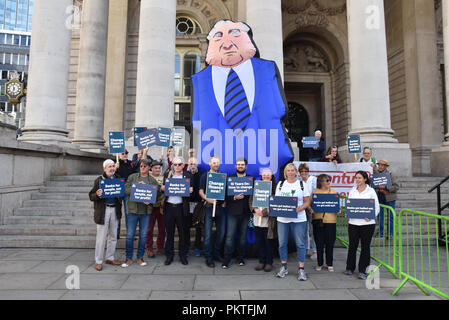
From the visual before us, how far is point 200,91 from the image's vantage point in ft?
21.4

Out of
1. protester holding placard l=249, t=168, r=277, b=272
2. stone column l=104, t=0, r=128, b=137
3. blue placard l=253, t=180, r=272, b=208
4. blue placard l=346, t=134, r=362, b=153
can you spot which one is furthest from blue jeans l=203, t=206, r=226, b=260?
stone column l=104, t=0, r=128, b=137

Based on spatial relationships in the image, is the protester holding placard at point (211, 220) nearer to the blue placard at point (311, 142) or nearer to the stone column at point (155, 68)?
the blue placard at point (311, 142)

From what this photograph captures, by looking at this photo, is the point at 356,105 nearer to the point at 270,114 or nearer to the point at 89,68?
the point at 270,114

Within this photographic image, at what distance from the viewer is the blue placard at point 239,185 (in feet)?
18.1

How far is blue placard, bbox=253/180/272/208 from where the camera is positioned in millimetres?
5328

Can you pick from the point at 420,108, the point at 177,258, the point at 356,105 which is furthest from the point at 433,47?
the point at 177,258

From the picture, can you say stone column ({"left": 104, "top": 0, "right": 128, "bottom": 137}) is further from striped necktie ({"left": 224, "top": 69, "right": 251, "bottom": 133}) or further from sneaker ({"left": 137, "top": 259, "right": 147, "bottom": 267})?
sneaker ({"left": 137, "top": 259, "right": 147, "bottom": 267})

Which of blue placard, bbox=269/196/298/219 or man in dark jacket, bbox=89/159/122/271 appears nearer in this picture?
blue placard, bbox=269/196/298/219

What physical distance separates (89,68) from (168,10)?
6275 mm

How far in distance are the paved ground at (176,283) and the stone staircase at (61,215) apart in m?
1.01

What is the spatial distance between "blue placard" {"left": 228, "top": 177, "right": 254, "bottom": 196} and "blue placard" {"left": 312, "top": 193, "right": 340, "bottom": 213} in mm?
1204

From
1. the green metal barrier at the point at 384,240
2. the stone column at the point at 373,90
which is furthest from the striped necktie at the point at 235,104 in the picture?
the stone column at the point at 373,90

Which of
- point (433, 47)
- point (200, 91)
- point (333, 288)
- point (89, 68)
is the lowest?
point (333, 288)

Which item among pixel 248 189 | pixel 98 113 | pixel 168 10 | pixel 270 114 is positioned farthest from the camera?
pixel 98 113
